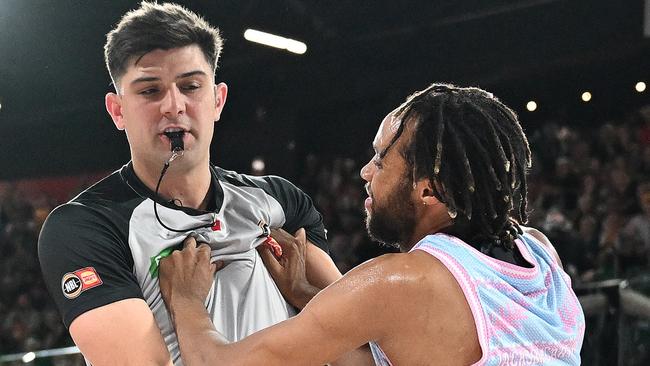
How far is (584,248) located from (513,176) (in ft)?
15.8

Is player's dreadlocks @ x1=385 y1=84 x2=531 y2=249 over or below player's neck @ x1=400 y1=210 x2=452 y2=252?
over

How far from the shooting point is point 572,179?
797cm

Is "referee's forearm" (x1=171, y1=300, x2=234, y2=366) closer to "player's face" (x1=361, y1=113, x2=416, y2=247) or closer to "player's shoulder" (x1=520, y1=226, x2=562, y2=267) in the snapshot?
"player's face" (x1=361, y1=113, x2=416, y2=247)

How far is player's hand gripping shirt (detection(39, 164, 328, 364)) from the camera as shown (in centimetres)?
187

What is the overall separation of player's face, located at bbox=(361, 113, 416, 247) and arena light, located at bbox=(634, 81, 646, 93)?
298 inches

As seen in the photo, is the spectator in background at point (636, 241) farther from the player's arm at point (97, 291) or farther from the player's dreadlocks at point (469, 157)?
the player's arm at point (97, 291)

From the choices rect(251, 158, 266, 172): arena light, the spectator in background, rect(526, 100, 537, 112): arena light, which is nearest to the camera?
the spectator in background

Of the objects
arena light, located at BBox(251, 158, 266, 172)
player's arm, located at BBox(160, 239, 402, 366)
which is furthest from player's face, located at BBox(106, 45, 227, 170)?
arena light, located at BBox(251, 158, 266, 172)

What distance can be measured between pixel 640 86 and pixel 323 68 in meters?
4.05

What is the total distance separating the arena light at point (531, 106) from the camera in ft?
31.4

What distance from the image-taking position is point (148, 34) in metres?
2.04

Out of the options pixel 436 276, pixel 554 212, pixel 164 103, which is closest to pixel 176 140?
pixel 164 103

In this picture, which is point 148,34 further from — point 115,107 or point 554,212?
point 554,212

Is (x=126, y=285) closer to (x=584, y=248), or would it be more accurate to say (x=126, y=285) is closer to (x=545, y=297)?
(x=545, y=297)
